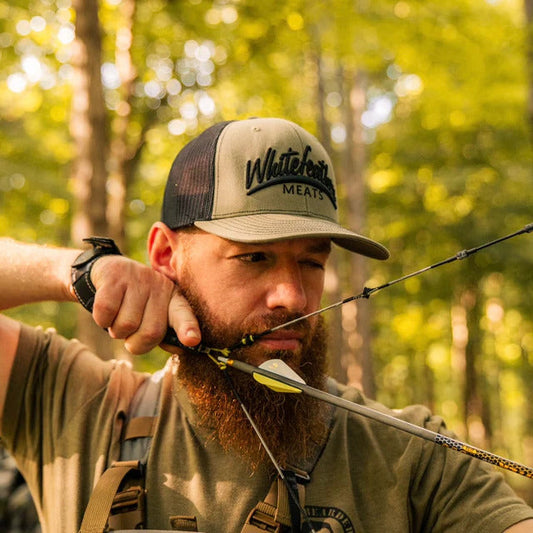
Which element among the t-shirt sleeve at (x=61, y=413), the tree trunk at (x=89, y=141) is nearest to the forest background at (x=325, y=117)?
the tree trunk at (x=89, y=141)

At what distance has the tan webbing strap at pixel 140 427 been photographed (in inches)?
82.9

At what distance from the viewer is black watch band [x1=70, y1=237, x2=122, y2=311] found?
2.04 m

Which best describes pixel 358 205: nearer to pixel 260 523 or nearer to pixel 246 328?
pixel 246 328

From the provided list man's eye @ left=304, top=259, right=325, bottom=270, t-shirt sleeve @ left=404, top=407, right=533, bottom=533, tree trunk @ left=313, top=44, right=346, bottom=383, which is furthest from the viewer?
tree trunk @ left=313, top=44, right=346, bottom=383

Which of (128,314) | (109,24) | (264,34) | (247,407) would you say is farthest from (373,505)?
(109,24)

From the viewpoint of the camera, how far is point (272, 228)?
2025 mm

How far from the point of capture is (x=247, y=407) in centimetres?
210

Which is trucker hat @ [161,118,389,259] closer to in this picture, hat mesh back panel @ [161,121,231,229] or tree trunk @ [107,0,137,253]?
hat mesh back panel @ [161,121,231,229]

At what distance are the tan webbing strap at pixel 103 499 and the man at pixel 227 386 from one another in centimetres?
13

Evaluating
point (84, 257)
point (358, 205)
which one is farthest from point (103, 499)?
point (358, 205)

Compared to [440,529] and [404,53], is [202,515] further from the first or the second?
[404,53]

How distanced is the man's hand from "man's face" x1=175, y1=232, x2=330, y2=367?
0.42ft

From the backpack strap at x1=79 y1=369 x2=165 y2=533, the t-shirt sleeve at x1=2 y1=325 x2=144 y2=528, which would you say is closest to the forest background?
the t-shirt sleeve at x1=2 y1=325 x2=144 y2=528

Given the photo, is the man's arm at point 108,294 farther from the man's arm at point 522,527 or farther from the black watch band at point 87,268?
the man's arm at point 522,527
